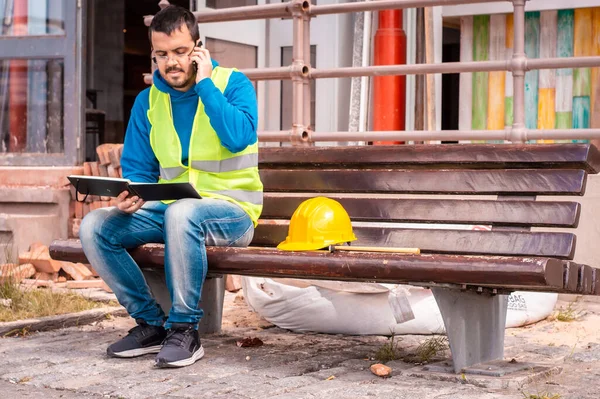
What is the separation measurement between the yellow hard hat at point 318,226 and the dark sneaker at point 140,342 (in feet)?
2.18

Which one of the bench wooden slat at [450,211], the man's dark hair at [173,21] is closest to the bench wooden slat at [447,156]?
the bench wooden slat at [450,211]

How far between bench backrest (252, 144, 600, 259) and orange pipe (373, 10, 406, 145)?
3546 millimetres

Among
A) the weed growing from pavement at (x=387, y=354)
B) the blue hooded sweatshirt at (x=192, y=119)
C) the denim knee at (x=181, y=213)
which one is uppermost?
the blue hooded sweatshirt at (x=192, y=119)

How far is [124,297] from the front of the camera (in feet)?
15.9

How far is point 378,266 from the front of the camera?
4168 mm

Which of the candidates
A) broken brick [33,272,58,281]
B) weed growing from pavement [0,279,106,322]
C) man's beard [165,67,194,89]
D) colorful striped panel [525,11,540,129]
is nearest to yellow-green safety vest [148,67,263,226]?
man's beard [165,67,194,89]

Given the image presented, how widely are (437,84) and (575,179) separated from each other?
469 centimetres

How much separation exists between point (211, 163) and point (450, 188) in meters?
1.06

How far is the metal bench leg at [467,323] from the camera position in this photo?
4344 mm

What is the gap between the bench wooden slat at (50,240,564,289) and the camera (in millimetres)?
3906

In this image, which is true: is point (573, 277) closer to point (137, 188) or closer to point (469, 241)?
point (469, 241)

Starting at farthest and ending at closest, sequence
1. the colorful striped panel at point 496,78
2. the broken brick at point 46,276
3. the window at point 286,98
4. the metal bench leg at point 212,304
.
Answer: the window at point 286,98 < the colorful striped panel at point 496,78 < the broken brick at point 46,276 < the metal bench leg at point 212,304

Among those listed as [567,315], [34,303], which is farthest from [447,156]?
[34,303]

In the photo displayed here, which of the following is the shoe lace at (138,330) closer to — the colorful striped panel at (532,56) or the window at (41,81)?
the window at (41,81)
